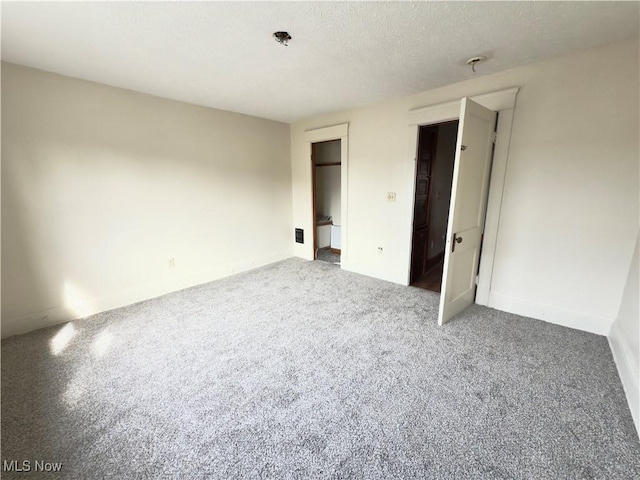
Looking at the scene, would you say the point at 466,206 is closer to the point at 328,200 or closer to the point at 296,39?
the point at 296,39

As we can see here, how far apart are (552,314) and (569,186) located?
1174 mm

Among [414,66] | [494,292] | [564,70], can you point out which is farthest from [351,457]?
[564,70]

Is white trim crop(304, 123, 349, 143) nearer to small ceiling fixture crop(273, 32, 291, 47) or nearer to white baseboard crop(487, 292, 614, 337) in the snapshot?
small ceiling fixture crop(273, 32, 291, 47)

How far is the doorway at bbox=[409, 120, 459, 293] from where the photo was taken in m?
3.40

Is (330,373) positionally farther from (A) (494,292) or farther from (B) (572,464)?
(A) (494,292)

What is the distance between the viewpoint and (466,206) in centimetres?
244

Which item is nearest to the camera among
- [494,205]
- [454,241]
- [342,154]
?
[454,241]

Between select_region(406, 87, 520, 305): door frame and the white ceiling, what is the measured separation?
0.80ft

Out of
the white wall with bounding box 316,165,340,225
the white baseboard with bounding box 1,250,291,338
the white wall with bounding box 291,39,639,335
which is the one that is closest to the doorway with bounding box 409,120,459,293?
the white wall with bounding box 291,39,639,335

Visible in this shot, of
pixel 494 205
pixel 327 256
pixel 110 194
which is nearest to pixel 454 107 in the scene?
pixel 494 205

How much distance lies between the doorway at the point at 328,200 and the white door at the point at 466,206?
8.42 ft

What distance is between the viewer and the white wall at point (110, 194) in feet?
7.54

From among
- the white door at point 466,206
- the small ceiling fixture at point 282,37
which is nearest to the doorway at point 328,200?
the white door at point 466,206

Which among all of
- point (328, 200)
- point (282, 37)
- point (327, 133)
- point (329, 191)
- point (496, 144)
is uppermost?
point (282, 37)
